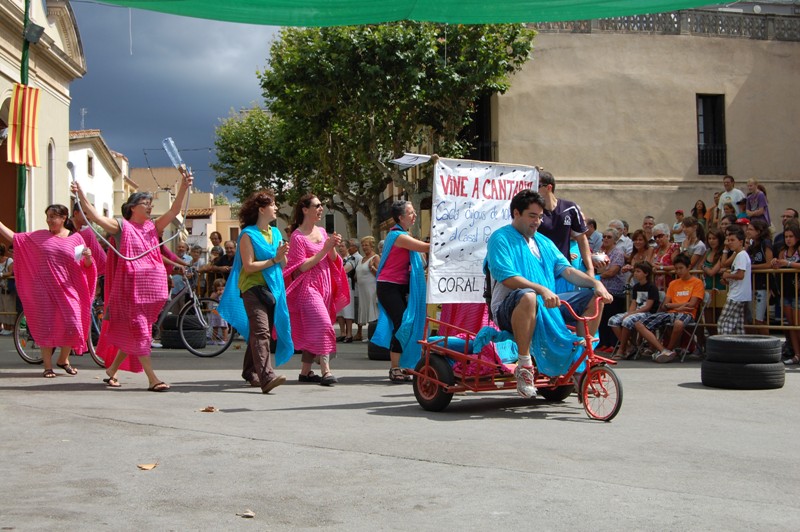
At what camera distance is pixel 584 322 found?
7.62 meters

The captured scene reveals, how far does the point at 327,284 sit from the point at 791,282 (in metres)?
6.15

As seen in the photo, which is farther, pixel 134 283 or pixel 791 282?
pixel 791 282

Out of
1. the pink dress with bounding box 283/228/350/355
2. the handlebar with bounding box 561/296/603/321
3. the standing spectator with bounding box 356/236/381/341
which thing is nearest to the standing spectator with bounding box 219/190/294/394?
the pink dress with bounding box 283/228/350/355

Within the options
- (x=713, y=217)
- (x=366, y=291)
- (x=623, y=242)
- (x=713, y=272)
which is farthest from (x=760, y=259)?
(x=713, y=217)

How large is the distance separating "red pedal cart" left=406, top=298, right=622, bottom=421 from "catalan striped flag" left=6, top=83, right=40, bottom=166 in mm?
12562

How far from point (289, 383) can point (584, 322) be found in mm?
3796

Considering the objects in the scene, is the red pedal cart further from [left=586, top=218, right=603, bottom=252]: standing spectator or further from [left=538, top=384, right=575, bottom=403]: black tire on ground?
[left=586, top=218, right=603, bottom=252]: standing spectator

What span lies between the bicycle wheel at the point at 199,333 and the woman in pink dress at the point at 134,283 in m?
3.84

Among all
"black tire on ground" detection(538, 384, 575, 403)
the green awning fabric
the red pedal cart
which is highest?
the green awning fabric

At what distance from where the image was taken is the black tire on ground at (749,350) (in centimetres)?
972

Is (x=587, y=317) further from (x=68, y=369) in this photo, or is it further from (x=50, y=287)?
(x=68, y=369)

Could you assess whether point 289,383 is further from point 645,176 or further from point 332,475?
point 645,176

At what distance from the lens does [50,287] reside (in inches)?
419

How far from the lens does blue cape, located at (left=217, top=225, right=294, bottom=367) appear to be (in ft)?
31.4
